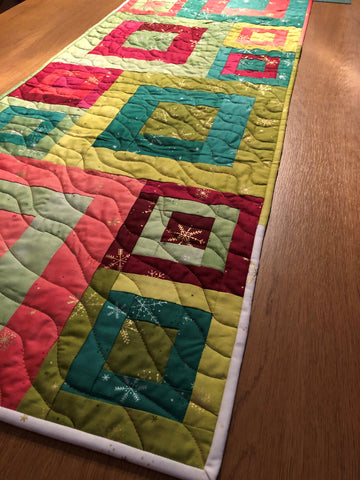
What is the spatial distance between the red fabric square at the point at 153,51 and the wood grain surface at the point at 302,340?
1.82 ft

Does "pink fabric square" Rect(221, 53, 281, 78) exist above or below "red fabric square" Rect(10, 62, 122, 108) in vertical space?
above

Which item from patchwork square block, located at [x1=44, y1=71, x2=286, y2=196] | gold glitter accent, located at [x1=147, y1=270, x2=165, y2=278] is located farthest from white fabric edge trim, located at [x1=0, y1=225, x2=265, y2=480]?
patchwork square block, located at [x1=44, y1=71, x2=286, y2=196]

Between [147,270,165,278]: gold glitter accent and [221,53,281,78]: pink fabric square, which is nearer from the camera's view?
[147,270,165,278]: gold glitter accent

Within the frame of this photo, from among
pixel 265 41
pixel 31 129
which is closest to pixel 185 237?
pixel 31 129

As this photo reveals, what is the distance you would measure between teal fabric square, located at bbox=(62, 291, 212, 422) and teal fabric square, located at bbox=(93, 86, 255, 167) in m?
0.52

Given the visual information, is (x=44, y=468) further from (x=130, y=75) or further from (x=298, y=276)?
(x=130, y=75)

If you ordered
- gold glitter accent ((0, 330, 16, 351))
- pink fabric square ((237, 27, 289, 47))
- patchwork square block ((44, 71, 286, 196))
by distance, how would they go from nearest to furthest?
gold glitter accent ((0, 330, 16, 351))
patchwork square block ((44, 71, 286, 196))
pink fabric square ((237, 27, 289, 47))

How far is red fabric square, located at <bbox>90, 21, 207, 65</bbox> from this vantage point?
162cm

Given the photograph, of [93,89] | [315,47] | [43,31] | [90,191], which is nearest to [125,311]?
[90,191]

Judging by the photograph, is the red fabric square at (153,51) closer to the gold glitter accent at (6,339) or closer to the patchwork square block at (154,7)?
the patchwork square block at (154,7)

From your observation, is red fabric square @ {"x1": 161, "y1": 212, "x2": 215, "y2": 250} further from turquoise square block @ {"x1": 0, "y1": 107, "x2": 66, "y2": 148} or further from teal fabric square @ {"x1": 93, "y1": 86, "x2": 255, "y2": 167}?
turquoise square block @ {"x1": 0, "y1": 107, "x2": 66, "y2": 148}

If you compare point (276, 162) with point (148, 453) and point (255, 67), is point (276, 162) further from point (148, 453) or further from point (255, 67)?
point (148, 453)

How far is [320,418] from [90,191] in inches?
31.0

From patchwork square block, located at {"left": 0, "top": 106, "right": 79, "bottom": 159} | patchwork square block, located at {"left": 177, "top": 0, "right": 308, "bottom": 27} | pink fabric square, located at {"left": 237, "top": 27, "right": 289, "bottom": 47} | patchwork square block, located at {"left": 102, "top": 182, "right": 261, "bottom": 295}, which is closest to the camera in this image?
patchwork square block, located at {"left": 102, "top": 182, "right": 261, "bottom": 295}
